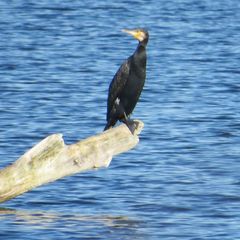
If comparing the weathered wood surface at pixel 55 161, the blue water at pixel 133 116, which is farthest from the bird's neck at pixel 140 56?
the weathered wood surface at pixel 55 161

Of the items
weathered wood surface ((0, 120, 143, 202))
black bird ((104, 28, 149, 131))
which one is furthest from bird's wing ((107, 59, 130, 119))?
weathered wood surface ((0, 120, 143, 202))

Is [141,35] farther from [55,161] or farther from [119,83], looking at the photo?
[55,161]

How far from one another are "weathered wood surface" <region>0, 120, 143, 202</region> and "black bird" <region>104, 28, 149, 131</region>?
6.35 ft

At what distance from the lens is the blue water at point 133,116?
1165cm

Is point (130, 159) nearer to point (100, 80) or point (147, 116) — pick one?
point (147, 116)

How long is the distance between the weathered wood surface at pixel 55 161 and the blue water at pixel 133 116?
2.67 ft

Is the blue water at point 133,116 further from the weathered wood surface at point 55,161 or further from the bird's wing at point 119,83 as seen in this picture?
the bird's wing at point 119,83

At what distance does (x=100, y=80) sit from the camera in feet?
71.1

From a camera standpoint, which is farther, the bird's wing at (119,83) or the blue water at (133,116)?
the bird's wing at (119,83)

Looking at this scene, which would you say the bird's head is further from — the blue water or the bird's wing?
the blue water

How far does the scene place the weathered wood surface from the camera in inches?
391

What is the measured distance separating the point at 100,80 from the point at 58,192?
354 inches

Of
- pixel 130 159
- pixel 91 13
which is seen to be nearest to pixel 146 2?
pixel 91 13

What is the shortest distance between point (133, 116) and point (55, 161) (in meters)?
7.93
